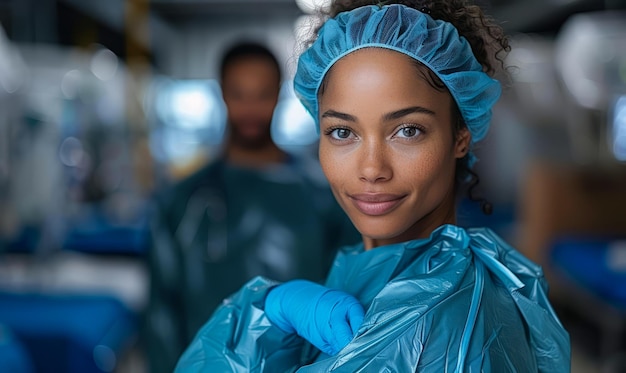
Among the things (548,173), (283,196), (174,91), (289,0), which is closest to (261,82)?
(283,196)

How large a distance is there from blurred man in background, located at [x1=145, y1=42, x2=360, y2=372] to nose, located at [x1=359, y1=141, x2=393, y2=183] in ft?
3.11

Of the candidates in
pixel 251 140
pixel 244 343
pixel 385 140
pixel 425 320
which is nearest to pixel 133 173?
pixel 251 140

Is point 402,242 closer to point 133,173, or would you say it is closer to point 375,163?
point 375,163

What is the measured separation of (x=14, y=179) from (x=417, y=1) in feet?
12.5

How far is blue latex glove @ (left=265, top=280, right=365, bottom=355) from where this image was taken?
69cm

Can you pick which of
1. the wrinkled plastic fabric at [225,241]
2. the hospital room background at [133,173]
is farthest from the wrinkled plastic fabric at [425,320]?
the hospital room background at [133,173]

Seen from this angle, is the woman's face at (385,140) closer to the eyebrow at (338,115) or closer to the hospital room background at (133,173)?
the eyebrow at (338,115)

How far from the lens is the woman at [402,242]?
66 cm

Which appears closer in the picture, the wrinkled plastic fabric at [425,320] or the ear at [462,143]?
the wrinkled plastic fabric at [425,320]

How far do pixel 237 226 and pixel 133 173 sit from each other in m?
5.31

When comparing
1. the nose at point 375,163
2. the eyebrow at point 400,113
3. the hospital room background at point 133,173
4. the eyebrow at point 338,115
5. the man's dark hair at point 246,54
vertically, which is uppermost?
the man's dark hair at point 246,54

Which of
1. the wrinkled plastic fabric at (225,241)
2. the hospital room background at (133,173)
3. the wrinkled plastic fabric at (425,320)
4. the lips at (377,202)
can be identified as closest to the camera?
the wrinkled plastic fabric at (425,320)

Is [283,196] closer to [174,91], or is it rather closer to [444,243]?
[444,243]

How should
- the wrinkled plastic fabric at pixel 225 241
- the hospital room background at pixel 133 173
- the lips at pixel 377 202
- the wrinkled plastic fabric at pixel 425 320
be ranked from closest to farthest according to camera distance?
the wrinkled plastic fabric at pixel 425 320
the lips at pixel 377 202
the wrinkled plastic fabric at pixel 225 241
the hospital room background at pixel 133 173
